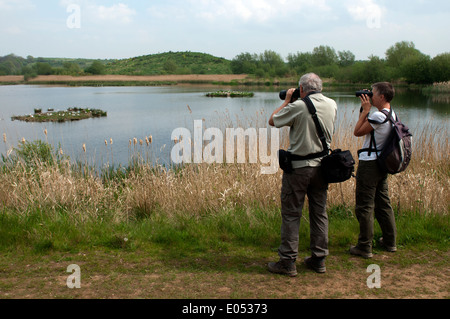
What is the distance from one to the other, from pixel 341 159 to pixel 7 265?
3672 millimetres

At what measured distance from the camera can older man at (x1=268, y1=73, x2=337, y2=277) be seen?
3.46 metres

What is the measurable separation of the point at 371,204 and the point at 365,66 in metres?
52.5

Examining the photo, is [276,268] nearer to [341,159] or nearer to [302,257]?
[302,257]

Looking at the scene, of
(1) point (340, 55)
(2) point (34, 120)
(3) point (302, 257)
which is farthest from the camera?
(1) point (340, 55)

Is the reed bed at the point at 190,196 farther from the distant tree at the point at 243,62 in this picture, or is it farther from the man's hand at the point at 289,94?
the distant tree at the point at 243,62

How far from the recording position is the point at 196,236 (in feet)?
15.4

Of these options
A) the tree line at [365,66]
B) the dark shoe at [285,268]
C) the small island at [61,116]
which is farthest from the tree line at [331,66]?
the dark shoe at [285,268]

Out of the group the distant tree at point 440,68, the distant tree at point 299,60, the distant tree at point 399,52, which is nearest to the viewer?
the distant tree at point 440,68

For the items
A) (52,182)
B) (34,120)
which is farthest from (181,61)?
(52,182)

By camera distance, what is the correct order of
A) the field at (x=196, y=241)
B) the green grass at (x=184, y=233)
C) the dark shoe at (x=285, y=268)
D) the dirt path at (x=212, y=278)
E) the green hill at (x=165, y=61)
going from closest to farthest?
the dirt path at (x=212, y=278) < the field at (x=196, y=241) < the dark shoe at (x=285, y=268) < the green grass at (x=184, y=233) < the green hill at (x=165, y=61)

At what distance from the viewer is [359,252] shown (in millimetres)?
4180

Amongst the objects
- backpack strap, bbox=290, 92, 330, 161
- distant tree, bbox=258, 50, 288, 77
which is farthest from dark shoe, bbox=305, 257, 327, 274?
→ distant tree, bbox=258, 50, 288, 77

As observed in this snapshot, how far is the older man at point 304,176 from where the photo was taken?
346 centimetres
